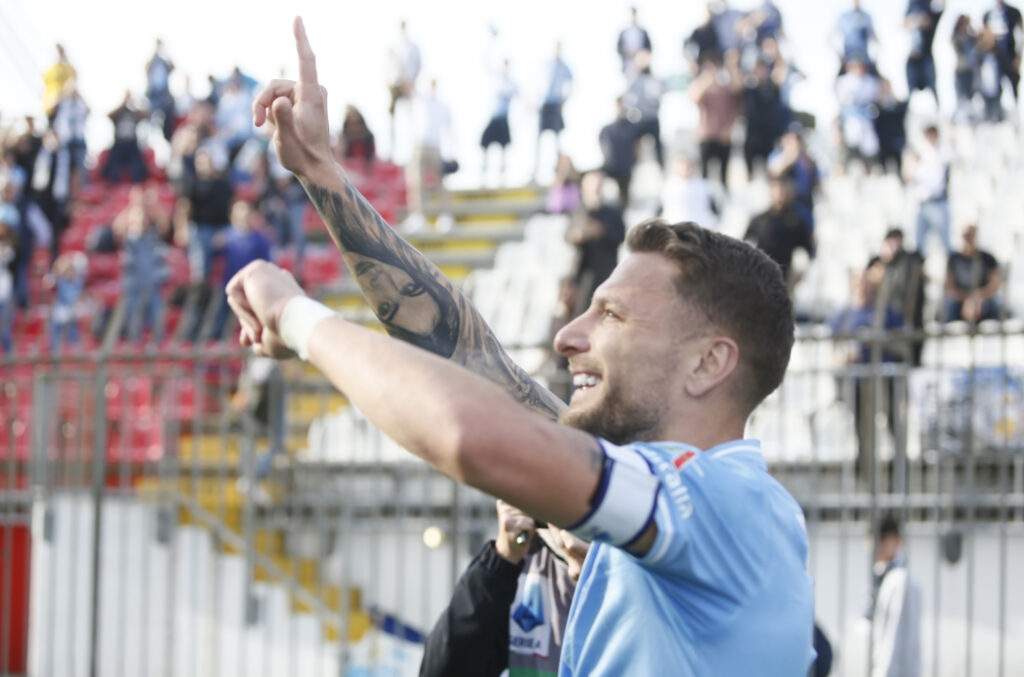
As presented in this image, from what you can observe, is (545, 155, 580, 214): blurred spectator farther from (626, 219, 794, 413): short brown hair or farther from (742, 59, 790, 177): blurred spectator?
(626, 219, 794, 413): short brown hair

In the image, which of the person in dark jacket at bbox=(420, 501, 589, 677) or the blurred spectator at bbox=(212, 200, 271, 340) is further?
the blurred spectator at bbox=(212, 200, 271, 340)

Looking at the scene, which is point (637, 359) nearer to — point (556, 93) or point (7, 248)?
point (556, 93)

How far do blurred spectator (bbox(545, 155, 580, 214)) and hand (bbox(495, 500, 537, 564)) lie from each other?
9.75m

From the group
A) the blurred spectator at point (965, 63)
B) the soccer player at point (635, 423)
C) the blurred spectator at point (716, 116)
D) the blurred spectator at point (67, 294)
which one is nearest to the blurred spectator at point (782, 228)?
the blurred spectator at point (716, 116)

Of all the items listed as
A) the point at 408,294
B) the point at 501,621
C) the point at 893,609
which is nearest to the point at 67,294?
the point at 893,609

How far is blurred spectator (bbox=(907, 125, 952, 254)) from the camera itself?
1073cm

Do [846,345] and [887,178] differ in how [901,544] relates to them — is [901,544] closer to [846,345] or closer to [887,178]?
[846,345]

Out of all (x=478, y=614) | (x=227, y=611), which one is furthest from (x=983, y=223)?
(x=478, y=614)

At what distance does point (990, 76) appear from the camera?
12.7 meters

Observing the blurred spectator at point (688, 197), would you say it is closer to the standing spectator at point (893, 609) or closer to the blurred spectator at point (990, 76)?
the blurred spectator at point (990, 76)

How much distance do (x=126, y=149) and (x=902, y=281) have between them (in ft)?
42.1

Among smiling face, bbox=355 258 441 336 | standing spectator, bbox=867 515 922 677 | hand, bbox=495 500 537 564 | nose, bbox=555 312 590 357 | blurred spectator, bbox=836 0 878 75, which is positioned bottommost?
standing spectator, bbox=867 515 922 677

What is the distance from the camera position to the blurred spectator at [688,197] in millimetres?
10703

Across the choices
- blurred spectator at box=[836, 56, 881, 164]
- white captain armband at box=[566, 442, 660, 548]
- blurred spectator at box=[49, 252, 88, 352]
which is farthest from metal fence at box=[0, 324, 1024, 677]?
white captain armband at box=[566, 442, 660, 548]
